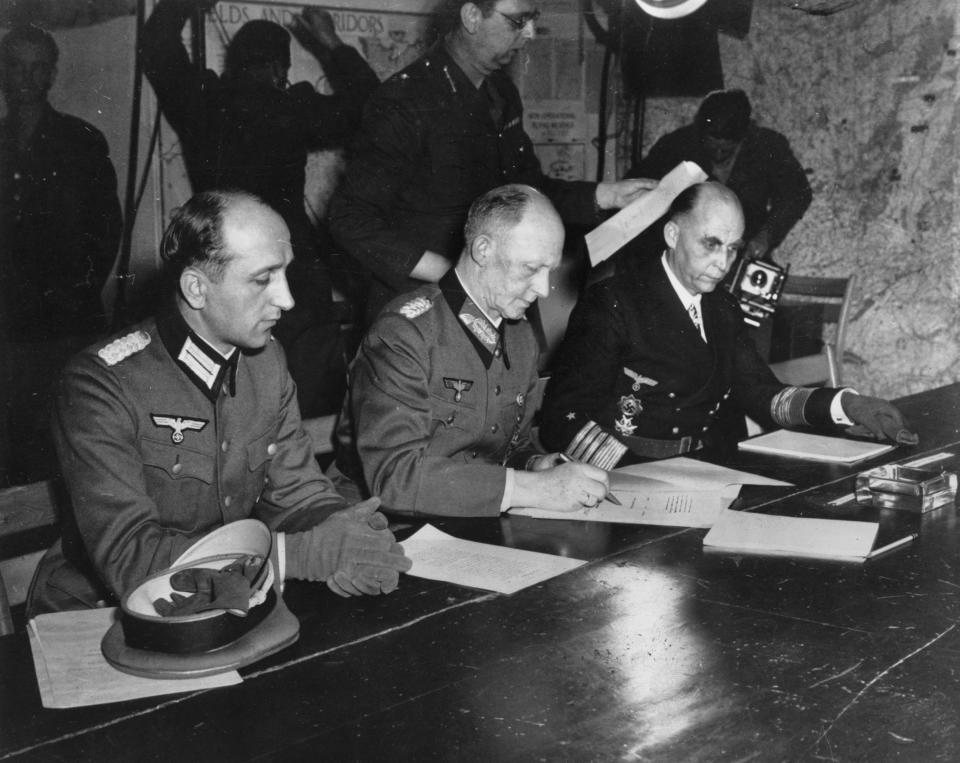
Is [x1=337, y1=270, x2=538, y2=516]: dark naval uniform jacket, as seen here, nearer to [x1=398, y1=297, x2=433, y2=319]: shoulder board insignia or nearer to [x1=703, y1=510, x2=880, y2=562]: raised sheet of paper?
[x1=398, y1=297, x2=433, y2=319]: shoulder board insignia

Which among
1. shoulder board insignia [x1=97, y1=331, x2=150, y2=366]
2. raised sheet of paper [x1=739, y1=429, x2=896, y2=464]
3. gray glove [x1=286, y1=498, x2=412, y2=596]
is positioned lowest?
raised sheet of paper [x1=739, y1=429, x2=896, y2=464]

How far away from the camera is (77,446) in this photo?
64.6 inches

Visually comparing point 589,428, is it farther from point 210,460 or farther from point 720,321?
point 210,460

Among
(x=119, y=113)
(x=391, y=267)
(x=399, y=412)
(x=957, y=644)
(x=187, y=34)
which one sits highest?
(x=187, y=34)

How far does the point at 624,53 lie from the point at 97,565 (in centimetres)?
434

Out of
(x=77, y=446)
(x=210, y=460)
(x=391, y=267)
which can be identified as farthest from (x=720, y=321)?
(x=77, y=446)

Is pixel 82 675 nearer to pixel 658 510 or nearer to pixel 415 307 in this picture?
pixel 658 510

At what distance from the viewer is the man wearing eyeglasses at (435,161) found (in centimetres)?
284

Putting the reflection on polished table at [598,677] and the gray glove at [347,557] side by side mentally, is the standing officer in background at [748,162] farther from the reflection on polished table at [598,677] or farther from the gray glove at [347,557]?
the gray glove at [347,557]

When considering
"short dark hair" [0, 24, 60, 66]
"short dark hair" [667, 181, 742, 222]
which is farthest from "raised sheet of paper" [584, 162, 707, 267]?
"short dark hair" [0, 24, 60, 66]

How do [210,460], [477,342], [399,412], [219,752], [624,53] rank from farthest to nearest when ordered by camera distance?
[624,53], [477,342], [399,412], [210,460], [219,752]

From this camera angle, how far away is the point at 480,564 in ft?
5.33

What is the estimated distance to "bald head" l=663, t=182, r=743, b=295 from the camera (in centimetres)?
282

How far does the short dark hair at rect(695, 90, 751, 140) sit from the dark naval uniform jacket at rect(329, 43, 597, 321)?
211 cm
